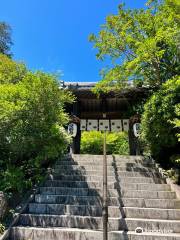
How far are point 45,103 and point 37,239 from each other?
432 cm

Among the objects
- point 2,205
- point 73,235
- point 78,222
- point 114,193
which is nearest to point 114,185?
point 114,193

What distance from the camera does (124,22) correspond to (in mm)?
Result: 13086

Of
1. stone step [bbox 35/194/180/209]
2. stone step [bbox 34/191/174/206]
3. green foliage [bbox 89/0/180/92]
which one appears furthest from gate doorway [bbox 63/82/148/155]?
stone step [bbox 35/194/180/209]

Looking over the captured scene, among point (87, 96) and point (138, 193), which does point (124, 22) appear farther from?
point (138, 193)

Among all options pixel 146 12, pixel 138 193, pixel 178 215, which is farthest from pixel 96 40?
pixel 178 215

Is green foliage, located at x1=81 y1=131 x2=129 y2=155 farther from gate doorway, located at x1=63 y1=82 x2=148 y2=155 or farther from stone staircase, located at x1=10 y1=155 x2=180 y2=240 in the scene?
stone staircase, located at x1=10 y1=155 x2=180 y2=240

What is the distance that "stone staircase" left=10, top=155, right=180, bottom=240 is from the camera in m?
6.26

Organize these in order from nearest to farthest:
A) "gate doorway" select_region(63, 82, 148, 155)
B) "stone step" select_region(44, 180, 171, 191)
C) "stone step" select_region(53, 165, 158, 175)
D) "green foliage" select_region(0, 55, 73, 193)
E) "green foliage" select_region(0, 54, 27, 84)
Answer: "green foliage" select_region(0, 55, 73, 193) < "stone step" select_region(44, 180, 171, 191) < "stone step" select_region(53, 165, 158, 175) < "green foliage" select_region(0, 54, 27, 84) < "gate doorway" select_region(63, 82, 148, 155)

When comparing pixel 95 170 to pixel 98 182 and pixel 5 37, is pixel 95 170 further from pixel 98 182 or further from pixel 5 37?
pixel 5 37

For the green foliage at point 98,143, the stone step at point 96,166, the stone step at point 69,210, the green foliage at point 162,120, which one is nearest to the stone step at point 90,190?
the stone step at point 69,210

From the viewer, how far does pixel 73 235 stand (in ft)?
20.2

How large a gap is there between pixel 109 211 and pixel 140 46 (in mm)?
6604

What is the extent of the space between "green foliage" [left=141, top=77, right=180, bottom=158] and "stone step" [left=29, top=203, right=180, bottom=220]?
334 centimetres

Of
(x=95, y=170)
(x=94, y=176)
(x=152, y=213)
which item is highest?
(x=95, y=170)
